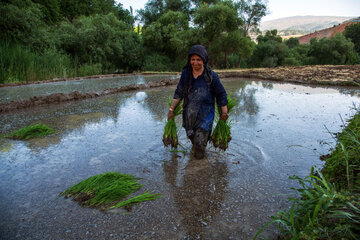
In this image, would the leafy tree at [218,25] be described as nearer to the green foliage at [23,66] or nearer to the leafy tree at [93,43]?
the leafy tree at [93,43]

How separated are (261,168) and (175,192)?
52.9 inches

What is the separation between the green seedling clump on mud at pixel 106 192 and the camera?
8.43 feet

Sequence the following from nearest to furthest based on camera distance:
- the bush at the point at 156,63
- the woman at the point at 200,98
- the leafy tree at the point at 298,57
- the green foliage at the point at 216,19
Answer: the woman at the point at 200,98
the green foliage at the point at 216,19
the bush at the point at 156,63
the leafy tree at the point at 298,57

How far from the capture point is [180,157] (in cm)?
378

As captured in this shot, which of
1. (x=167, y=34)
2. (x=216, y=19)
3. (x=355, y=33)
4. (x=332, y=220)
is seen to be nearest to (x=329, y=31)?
(x=355, y=33)

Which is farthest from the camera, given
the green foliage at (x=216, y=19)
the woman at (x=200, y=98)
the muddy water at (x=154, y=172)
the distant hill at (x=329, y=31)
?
the distant hill at (x=329, y=31)

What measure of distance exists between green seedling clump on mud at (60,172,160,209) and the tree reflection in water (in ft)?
1.17

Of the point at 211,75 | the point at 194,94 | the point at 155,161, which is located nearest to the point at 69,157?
the point at 155,161

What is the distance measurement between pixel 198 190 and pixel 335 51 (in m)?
39.7

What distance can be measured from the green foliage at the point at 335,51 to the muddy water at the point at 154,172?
35356 mm

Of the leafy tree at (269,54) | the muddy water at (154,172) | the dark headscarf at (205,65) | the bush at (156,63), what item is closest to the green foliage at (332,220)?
the muddy water at (154,172)

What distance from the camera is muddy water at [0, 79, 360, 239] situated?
2.24 meters

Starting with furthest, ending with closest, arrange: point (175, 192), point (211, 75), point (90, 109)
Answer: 1. point (90, 109)
2. point (211, 75)
3. point (175, 192)

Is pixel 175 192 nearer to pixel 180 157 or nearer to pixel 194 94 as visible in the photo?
pixel 180 157
